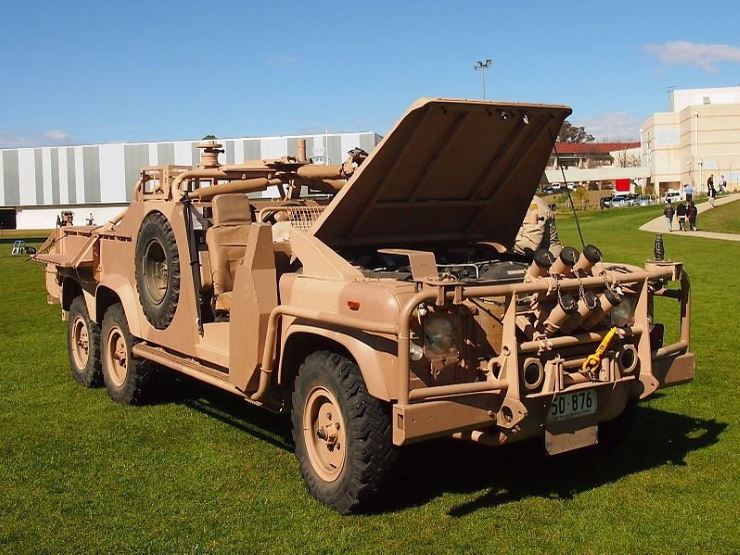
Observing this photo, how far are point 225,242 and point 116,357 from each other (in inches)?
94.2

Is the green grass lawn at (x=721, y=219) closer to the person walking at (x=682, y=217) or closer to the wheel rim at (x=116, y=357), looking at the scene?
the person walking at (x=682, y=217)

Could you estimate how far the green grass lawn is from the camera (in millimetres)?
38125

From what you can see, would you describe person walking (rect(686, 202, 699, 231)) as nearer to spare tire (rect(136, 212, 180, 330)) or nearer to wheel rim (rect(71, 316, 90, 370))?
wheel rim (rect(71, 316, 90, 370))

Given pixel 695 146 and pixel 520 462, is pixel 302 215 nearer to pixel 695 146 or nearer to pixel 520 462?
pixel 520 462

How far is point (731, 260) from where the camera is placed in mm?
23078

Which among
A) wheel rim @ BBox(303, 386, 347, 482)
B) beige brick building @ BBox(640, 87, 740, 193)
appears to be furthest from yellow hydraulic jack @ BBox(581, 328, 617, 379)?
beige brick building @ BBox(640, 87, 740, 193)

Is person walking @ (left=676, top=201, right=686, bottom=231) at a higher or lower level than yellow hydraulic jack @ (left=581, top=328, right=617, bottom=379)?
higher

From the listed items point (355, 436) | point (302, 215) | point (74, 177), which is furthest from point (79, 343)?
point (74, 177)

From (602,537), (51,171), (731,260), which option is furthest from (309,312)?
(51,171)

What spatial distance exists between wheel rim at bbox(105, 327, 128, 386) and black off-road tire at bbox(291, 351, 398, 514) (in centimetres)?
340

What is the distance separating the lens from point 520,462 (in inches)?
249

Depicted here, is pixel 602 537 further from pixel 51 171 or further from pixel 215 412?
pixel 51 171

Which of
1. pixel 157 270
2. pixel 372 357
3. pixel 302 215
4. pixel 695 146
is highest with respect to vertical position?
pixel 695 146

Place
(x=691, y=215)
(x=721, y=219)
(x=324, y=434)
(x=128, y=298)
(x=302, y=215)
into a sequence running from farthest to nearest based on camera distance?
(x=721, y=219), (x=691, y=215), (x=128, y=298), (x=302, y=215), (x=324, y=434)
